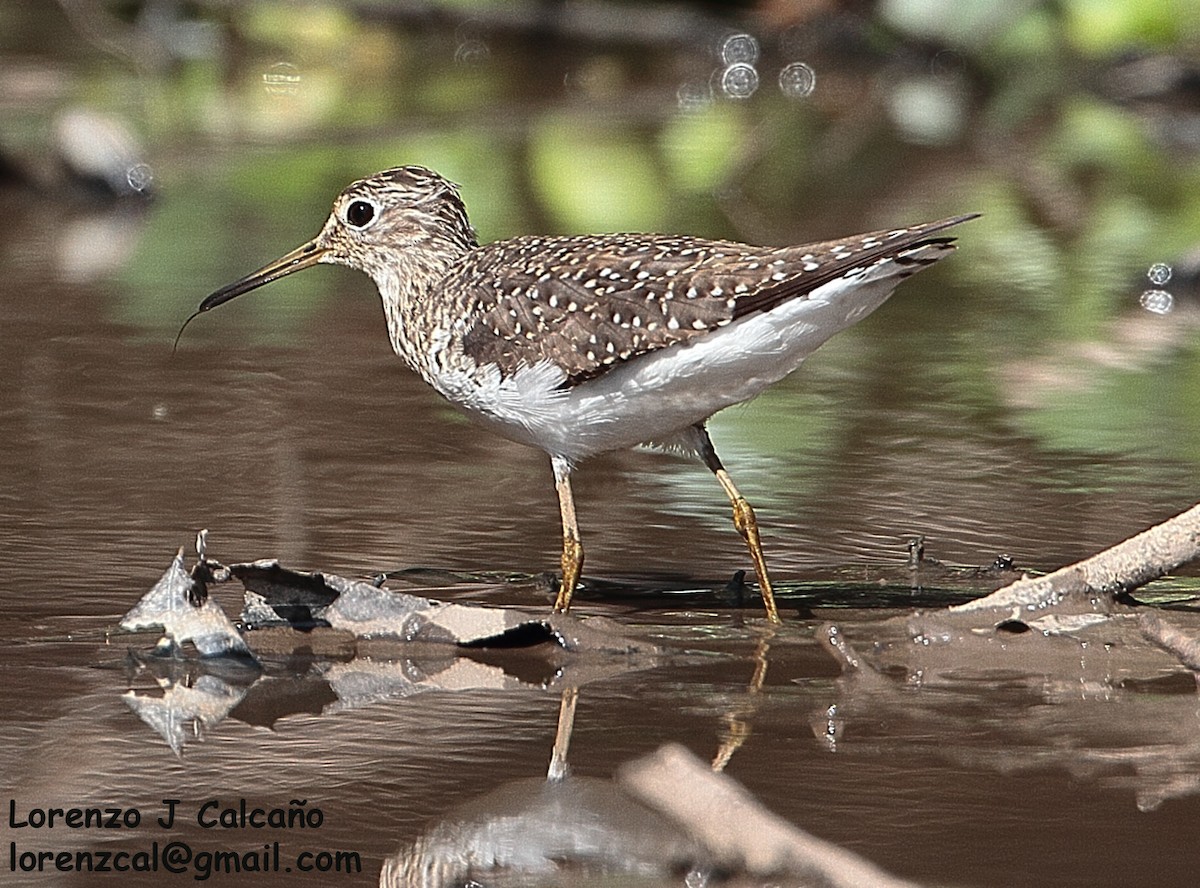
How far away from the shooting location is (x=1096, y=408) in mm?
7258

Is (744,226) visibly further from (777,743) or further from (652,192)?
(777,743)

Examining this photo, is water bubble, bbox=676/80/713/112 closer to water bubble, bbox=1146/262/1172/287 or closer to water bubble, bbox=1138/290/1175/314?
water bubble, bbox=1146/262/1172/287

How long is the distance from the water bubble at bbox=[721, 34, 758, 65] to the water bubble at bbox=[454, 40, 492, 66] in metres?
1.82

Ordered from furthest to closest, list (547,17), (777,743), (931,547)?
(547,17)
(931,547)
(777,743)

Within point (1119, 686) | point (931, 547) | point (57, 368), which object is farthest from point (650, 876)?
point (57, 368)

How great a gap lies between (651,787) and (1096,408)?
4346mm

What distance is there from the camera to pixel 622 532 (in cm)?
604

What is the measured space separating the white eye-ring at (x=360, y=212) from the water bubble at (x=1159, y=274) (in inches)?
162

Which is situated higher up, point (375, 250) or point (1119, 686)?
point (375, 250)

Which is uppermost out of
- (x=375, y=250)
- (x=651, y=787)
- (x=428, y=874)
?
(x=375, y=250)

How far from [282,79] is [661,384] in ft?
34.6

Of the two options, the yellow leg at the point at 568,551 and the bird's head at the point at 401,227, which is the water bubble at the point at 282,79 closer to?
the bird's head at the point at 401,227

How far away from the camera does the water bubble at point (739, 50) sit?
16047 mm

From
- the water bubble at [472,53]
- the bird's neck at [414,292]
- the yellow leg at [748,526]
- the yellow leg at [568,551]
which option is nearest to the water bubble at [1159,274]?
the yellow leg at [748,526]
